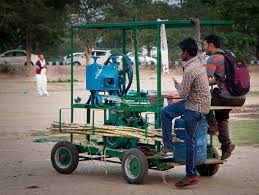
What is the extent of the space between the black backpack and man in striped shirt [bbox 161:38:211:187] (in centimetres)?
64

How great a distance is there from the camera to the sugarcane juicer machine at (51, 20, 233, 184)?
11438mm

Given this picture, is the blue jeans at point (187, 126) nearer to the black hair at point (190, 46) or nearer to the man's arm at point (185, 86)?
the man's arm at point (185, 86)

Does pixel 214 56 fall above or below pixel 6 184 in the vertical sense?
above

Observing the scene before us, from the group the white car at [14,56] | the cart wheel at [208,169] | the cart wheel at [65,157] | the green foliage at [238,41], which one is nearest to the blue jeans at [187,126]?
the cart wheel at [208,169]

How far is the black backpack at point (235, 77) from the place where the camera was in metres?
11.6

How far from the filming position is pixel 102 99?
1255cm

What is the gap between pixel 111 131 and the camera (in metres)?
Answer: 12.0

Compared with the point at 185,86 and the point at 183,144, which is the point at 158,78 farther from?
the point at 183,144

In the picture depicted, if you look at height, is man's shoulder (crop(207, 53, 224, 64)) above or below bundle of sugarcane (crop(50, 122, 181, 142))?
above

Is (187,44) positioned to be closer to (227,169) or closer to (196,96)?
(196,96)

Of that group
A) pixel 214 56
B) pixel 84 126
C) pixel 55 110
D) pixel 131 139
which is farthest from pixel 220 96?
pixel 55 110

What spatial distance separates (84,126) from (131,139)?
92cm

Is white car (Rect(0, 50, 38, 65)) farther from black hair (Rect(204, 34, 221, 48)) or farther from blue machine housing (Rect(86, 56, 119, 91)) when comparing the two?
black hair (Rect(204, 34, 221, 48))

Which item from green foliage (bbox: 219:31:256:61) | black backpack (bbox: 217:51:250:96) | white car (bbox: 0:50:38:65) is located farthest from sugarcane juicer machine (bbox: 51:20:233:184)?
white car (bbox: 0:50:38:65)
